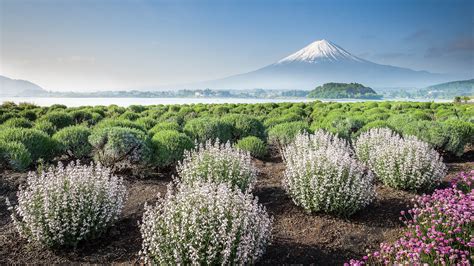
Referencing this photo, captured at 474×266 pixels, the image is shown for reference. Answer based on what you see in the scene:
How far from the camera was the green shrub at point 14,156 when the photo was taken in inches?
307

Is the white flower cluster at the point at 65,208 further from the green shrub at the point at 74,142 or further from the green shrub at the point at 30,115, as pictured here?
the green shrub at the point at 30,115

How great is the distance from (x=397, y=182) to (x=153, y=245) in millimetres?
4661

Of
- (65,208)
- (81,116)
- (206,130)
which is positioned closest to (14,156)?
(65,208)

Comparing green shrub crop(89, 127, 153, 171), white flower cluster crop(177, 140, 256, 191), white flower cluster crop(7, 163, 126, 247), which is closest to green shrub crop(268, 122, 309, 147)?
green shrub crop(89, 127, 153, 171)

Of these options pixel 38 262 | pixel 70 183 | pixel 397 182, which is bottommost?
pixel 38 262

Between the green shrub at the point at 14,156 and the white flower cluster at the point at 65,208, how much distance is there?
11.8 ft

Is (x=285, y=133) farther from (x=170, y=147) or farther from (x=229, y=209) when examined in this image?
(x=229, y=209)

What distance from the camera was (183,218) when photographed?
369 cm

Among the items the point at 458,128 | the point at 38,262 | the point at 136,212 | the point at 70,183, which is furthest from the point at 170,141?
the point at 458,128

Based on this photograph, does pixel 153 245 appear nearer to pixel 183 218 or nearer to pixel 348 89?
pixel 183 218

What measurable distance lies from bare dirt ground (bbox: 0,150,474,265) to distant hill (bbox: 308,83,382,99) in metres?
79.7

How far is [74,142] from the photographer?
923 centimetres

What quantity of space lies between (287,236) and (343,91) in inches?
3327

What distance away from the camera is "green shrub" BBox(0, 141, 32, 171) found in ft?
25.6
